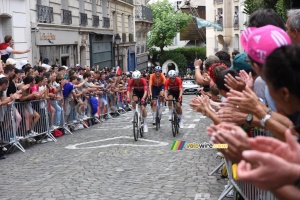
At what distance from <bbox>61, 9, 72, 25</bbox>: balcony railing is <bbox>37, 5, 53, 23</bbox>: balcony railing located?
2.08 m

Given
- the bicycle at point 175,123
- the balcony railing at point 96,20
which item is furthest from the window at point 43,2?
the bicycle at point 175,123

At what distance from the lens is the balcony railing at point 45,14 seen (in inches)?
952

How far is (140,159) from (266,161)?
27.8 ft

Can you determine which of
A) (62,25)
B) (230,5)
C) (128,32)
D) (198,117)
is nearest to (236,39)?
(230,5)

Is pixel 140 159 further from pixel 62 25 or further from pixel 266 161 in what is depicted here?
pixel 62 25

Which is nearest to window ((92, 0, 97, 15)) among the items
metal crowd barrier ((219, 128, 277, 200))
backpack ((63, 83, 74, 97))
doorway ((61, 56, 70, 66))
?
doorway ((61, 56, 70, 66))

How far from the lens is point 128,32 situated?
1886 inches

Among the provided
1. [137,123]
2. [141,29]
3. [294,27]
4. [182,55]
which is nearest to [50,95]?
[137,123]

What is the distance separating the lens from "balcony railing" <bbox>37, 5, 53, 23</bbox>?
24.2 meters

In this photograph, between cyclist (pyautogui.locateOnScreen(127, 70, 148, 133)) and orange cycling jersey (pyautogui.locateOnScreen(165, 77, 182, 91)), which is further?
orange cycling jersey (pyautogui.locateOnScreen(165, 77, 182, 91))

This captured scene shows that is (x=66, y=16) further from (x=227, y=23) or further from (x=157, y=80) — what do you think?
(x=227, y=23)

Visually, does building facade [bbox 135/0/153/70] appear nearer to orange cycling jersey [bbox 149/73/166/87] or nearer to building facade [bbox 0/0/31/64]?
building facade [bbox 0/0/31/64]

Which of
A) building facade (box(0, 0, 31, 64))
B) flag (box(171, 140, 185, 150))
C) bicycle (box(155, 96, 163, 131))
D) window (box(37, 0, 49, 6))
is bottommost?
flag (box(171, 140, 185, 150))

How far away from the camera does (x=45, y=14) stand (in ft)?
81.8
